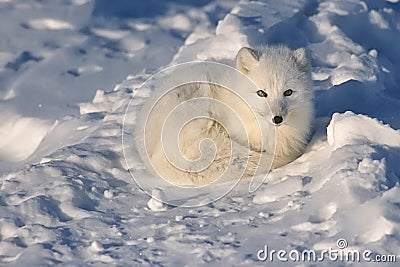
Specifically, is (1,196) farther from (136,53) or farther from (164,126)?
(136,53)

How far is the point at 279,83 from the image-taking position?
393 centimetres

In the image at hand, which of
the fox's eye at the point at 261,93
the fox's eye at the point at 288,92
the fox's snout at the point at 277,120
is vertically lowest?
the fox's snout at the point at 277,120

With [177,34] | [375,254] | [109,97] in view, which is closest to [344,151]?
[375,254]

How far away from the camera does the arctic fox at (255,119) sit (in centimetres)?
395

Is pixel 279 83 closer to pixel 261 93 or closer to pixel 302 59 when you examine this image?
pixel 261 93

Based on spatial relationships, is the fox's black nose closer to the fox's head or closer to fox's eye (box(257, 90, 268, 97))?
the fox's head

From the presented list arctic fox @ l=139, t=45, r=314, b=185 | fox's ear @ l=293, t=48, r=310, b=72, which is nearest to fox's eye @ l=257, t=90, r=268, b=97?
arctic fox @ l=139, t=45, r=314, b=185

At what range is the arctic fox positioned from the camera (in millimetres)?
3949

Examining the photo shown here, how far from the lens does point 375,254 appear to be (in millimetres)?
2863

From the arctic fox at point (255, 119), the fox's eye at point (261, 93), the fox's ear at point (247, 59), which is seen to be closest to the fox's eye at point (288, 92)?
the arctic fox at point (255, 119)

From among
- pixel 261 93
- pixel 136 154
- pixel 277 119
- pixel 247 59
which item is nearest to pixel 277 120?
pixel 277 119

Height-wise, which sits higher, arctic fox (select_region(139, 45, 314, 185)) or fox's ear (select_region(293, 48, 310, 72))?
fox's ear (select_region(293, 48, 310, 72))

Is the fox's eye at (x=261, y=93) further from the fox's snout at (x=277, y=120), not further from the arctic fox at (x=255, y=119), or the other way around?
the fox's snout at (x=277, y=120)

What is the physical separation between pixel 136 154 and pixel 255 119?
2.73 ft
